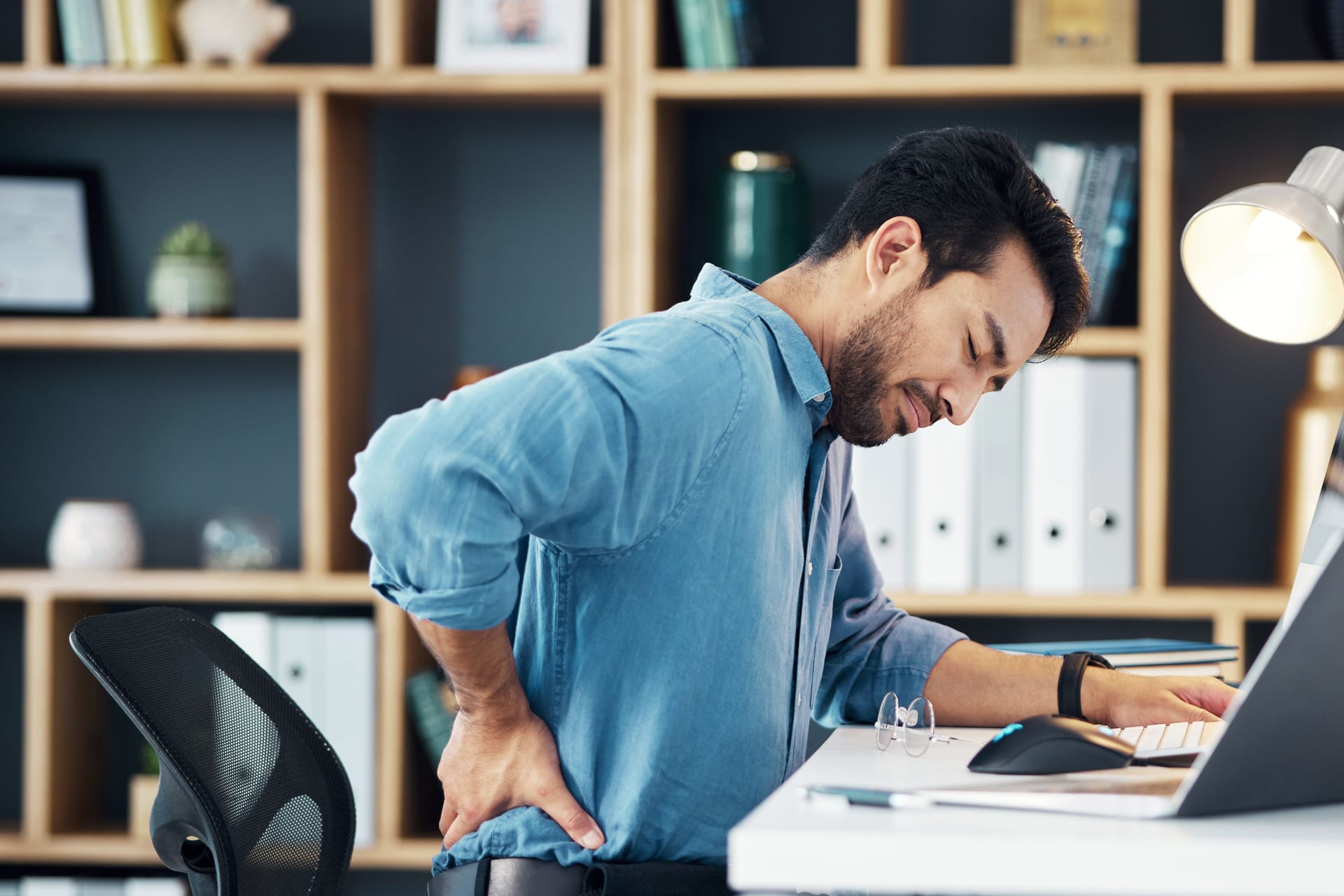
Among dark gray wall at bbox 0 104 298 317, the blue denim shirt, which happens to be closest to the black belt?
the blue denim shirt

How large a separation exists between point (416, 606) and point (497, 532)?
0.09 m

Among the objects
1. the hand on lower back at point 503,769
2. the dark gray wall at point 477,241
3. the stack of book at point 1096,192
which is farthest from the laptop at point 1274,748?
the dark gray wall at point 477,241

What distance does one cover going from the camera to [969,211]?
1083 millimetres

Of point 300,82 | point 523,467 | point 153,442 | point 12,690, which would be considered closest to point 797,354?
point 523,467

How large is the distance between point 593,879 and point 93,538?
1592 mm

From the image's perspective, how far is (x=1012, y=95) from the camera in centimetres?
216

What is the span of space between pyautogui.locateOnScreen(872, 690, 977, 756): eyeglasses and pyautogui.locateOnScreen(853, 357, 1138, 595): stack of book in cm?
103

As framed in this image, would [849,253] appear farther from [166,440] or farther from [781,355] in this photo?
[166,440]

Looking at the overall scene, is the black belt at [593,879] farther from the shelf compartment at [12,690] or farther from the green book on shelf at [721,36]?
the shelf compartment at [12,690]

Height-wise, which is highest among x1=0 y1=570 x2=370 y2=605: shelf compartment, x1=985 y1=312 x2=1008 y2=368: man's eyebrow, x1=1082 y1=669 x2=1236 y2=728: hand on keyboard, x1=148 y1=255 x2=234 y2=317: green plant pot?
x1=148 y1=255 x2=234 y2=317: green plant pot

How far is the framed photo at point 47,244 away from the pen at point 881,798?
2.15 m

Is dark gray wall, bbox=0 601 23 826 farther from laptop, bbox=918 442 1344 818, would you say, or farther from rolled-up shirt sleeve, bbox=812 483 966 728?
laptop, bbox=918 442 1344 818

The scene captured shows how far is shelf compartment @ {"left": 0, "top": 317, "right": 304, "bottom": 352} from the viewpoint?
223 cm

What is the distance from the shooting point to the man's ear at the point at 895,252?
108 centimetres
